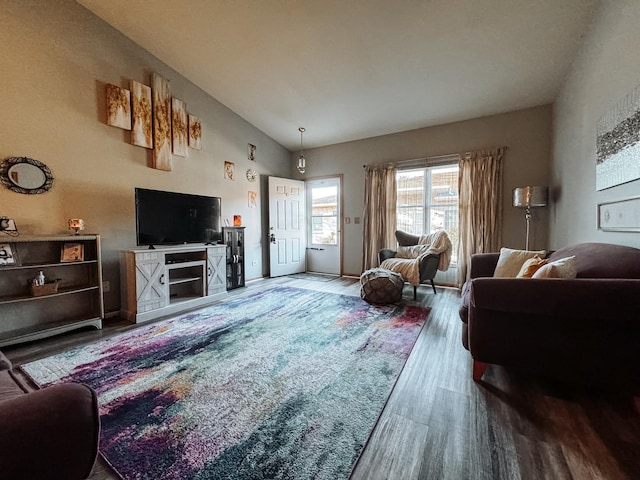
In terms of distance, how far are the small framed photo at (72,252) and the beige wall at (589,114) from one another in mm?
4715

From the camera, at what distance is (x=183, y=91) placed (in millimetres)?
3842

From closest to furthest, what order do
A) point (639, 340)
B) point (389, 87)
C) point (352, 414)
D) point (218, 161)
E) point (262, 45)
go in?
1. point (639, 340)
2. point (352, 414)
3. point (262, 45)
4. point (389, 87)
5. point (218, 161)

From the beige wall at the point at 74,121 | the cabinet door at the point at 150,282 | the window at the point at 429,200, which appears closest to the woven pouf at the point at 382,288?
the window at the point at 429,200

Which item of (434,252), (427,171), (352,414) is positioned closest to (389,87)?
(427,171)

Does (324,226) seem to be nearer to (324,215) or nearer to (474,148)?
(324,215)

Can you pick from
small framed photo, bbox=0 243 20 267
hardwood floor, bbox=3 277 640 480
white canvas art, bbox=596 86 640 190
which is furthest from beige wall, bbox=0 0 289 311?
white canvas art, bbox=596 86 640 190

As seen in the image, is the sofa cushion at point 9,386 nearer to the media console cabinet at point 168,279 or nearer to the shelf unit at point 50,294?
the shelf unit at point 50,294

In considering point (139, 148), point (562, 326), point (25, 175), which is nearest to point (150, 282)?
point (25, 175)

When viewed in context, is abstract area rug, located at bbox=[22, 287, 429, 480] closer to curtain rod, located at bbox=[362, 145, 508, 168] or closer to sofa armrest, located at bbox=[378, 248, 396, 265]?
sofa armrest, located at bbox=[378, 248, 396, 265]

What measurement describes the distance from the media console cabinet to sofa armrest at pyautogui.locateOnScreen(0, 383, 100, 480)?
2.74 m

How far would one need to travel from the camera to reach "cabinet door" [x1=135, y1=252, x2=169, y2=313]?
2989 millimetres

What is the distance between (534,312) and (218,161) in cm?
445

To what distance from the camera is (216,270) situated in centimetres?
384

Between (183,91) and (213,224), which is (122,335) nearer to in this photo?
(213,224)
